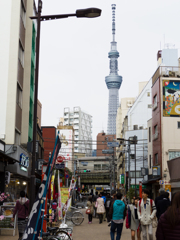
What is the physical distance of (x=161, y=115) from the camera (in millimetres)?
40531

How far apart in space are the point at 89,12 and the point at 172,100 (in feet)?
96.6

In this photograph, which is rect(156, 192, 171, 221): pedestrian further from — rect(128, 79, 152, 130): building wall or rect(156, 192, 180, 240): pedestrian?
rect(128, 79, 152, 130): building wall

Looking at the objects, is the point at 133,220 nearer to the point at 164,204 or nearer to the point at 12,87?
the point at 164,204

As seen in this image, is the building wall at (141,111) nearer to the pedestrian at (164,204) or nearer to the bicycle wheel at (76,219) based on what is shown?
the bicycle wheel at (76,219)

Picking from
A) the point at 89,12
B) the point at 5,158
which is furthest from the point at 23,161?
the point at 89,12

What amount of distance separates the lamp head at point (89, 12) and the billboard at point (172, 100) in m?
29.2

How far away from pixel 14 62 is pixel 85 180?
68300 millimetres

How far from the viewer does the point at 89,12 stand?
12.2 metres

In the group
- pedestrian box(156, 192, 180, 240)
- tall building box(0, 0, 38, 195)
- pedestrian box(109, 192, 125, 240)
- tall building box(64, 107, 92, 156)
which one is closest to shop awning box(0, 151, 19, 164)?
tall building box(0, 0, 38, 195)

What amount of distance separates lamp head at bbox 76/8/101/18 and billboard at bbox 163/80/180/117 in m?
29.2

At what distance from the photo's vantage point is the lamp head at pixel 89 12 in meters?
12.1

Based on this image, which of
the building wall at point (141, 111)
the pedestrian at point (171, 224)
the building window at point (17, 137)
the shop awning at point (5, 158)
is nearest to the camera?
the pedestrian at point (171, 224)

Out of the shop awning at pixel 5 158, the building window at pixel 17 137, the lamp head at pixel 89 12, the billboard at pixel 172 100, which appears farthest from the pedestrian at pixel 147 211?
the billboard at pixel 172 100

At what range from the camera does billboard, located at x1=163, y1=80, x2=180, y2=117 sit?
4031cm
